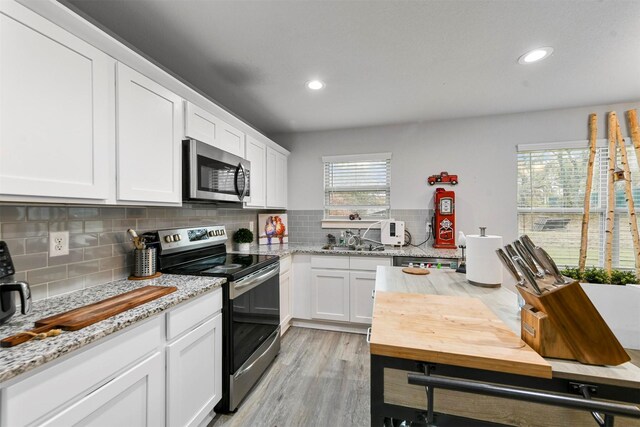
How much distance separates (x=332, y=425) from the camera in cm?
164

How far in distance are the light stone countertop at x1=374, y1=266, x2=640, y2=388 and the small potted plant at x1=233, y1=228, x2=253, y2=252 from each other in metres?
1.60

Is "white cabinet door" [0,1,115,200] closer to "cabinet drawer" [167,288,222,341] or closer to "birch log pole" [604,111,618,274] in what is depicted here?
"cabinet drawer" [167,288,222,341]

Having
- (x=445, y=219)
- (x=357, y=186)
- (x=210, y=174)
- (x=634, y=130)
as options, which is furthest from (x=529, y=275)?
(x=634, y=130)

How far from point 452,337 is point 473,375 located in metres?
0.11

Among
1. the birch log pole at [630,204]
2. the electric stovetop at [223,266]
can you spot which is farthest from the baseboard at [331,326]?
the birch log pole at [630,204]

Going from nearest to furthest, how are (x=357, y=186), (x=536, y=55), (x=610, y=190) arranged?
(x=536, y=55) → (x=610, y=190) → (x=357, y=186)

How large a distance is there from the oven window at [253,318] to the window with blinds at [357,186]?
4.99ft

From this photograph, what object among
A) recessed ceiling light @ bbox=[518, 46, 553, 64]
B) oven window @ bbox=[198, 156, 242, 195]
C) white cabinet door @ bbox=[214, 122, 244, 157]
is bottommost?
oven window @ bbox=[198, 156, 242, 195]

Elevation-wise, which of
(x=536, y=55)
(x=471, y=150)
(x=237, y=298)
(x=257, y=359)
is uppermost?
(x=536, y=55)

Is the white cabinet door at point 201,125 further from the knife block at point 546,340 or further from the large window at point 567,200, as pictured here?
the large window at point 567,200

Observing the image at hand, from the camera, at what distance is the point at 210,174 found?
6.30 ft

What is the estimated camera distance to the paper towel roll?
4.46 feet

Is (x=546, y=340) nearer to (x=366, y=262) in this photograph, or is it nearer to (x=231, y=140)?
(x=366, y=262)

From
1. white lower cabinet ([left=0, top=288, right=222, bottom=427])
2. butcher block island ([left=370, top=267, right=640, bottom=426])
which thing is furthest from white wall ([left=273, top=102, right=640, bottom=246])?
white lower cabinet ([left=0, top=288, right=222, bottom=427])
